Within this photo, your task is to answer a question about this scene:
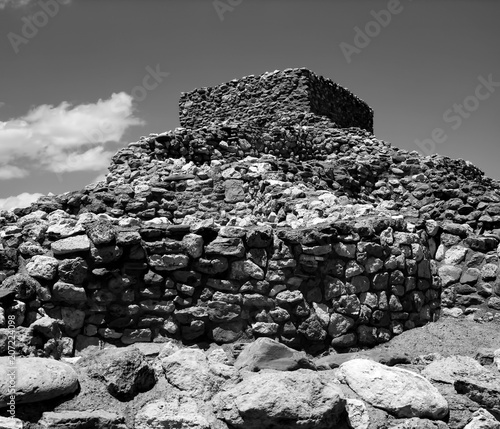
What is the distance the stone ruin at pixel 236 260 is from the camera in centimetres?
486

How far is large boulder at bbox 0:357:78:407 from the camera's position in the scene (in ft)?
9.55

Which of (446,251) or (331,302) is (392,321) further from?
(446,251)

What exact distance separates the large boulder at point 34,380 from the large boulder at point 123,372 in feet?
0.65

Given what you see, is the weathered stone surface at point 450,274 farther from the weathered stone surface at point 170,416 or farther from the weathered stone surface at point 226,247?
the weathered stone surface at point 170,416

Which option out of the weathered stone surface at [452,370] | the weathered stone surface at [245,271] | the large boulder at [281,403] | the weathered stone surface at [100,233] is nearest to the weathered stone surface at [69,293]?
the weathered stone surface at [100,233]

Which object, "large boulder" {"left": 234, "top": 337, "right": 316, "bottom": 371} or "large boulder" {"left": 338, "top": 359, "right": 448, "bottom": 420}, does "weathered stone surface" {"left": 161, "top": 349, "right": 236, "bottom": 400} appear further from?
"large boulder" {"left": 338, "top": 359, "right": 448, "bottom": 420}

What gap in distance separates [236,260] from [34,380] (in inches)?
106

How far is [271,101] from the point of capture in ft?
58.4

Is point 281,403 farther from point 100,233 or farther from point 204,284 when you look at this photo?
point 100,233

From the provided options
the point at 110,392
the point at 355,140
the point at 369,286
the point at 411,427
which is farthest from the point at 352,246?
the point at 355,140

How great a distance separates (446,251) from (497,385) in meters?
3.97

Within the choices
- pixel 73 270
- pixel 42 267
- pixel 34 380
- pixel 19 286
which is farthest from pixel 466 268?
pixel 34 380

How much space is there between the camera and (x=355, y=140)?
46.6ft

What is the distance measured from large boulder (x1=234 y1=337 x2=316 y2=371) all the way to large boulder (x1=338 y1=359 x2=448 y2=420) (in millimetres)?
347
